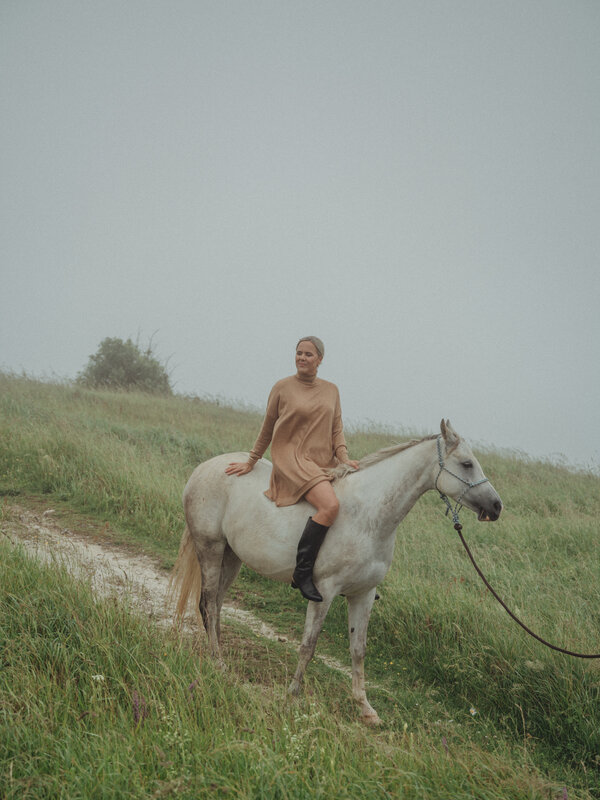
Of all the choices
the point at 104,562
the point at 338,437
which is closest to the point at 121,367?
the point at 104,562

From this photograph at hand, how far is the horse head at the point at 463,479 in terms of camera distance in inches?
156

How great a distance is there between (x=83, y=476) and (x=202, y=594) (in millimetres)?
5683

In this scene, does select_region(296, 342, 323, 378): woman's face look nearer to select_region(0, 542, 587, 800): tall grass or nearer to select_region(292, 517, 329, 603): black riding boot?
select_region(292, 517, 329, 603): black riding boot

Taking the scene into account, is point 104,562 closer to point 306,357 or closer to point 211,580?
point 211,580

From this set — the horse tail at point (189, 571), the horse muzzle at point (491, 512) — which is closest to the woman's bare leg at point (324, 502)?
the horse muzzle at point (491, 512)

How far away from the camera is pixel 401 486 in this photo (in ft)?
13.9

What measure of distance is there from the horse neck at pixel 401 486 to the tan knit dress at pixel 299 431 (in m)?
0.47

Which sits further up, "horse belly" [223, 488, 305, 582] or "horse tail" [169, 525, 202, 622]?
"horse belly" [223, 488, 305, 582]

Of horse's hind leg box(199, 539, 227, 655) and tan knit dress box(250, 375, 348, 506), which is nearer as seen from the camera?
tan knit dress box(250, 375, 348, 506)

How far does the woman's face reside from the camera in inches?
177

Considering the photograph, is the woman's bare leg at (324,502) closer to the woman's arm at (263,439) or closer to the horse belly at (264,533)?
the horse belly at (264,533)

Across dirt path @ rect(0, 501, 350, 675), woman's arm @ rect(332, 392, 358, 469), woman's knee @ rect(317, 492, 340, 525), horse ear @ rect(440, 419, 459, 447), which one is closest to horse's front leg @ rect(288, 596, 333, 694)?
woman's knee @ rect(317, 492, 340, 525)

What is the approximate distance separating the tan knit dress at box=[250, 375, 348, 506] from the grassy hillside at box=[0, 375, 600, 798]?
1.52 m

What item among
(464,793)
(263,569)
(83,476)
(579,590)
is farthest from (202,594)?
(83,476)
